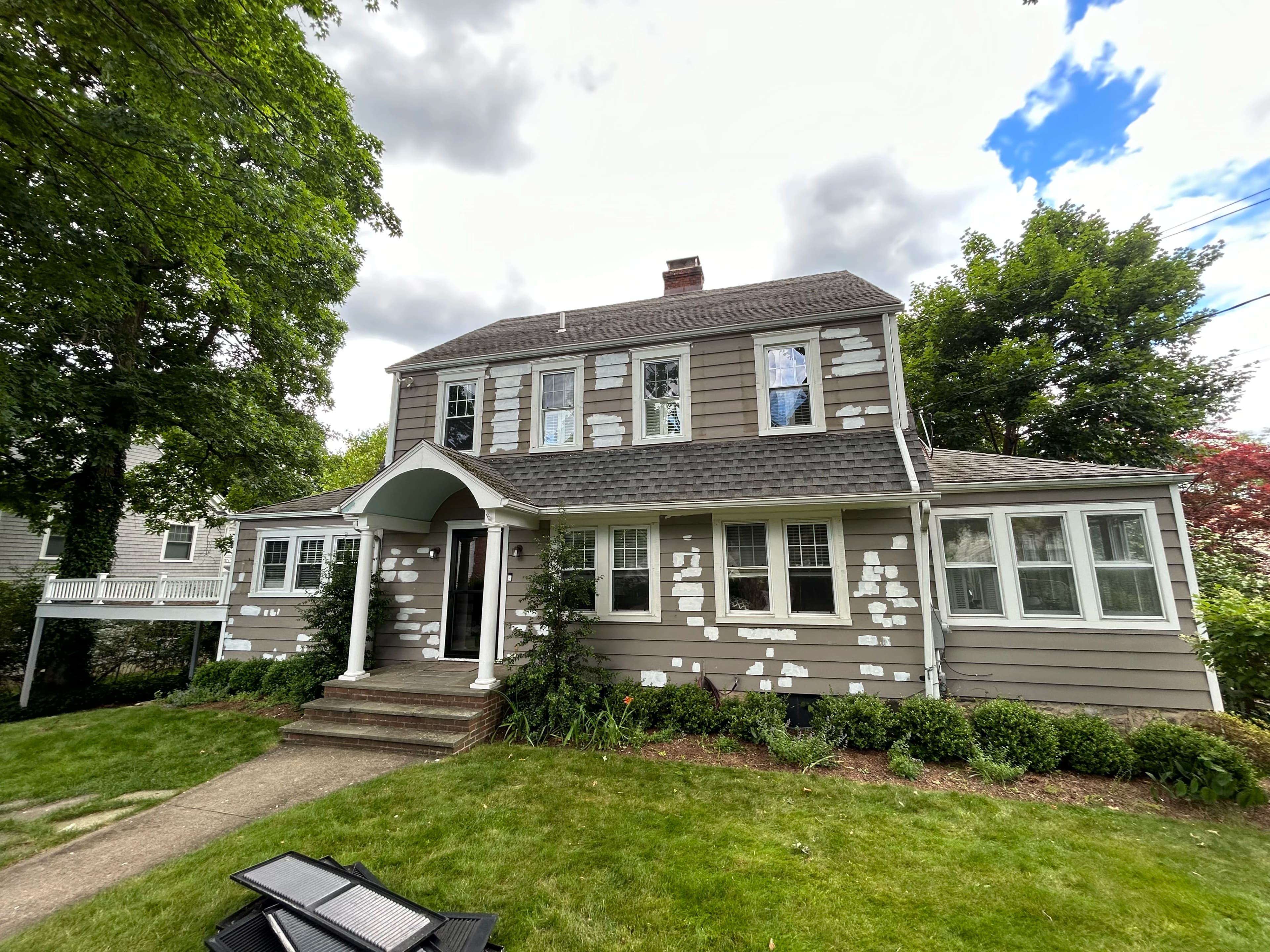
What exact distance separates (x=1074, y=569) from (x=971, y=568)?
116 cm

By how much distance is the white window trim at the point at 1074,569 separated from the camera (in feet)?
20.6

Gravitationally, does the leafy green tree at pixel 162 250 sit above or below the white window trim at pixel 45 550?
above

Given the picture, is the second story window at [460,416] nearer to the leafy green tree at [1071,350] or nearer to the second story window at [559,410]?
the second story window at [559,410]

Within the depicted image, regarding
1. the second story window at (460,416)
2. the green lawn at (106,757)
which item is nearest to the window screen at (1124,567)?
the second story window at (460,416)

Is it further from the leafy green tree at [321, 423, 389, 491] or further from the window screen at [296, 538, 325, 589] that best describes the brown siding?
the leafy green tree at [321, 423, 389, 491]

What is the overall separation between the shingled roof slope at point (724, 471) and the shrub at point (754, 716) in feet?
8.47

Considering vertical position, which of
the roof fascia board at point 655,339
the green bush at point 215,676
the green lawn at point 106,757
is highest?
the roof fascia board at point 655,339

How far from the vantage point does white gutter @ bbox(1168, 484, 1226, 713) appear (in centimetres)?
588

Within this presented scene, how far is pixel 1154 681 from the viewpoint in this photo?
608 cm

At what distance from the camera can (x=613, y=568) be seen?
761cm

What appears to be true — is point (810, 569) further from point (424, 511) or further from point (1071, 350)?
point (1071, 350)

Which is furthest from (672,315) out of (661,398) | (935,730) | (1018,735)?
(1018,735)

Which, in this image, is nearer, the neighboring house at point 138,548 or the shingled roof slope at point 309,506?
the shingled roof slope at point 309,506

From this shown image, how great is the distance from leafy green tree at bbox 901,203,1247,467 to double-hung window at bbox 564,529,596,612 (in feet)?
42.7
